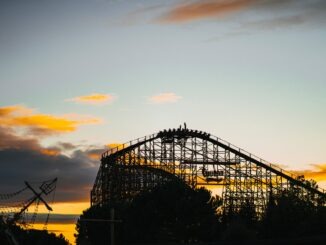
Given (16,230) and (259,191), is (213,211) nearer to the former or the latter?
(259,191)

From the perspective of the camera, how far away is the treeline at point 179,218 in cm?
5441

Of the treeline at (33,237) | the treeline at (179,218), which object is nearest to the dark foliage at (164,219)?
the treeline at (179,218)

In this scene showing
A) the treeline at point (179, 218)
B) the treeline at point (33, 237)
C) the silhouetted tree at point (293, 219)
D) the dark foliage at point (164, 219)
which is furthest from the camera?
the treeline at point (33, 237)

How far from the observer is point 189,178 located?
66500 mm

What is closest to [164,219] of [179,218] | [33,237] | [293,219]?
[179,218]

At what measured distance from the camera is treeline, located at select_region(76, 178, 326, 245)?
178ft

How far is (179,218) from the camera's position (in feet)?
186

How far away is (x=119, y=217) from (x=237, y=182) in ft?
51.6

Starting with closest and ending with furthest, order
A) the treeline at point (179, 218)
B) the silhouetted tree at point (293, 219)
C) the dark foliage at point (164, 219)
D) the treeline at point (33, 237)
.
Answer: the silhouetted tree at point (293, 219) < the treeline at point (179, 218) < the dark foliage at point (164, 219) < the treeline at point (33, 237)

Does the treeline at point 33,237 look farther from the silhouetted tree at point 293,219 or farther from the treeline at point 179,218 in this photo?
the silhouetted tree at point 293,219

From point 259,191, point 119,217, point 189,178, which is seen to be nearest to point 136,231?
point 119,217

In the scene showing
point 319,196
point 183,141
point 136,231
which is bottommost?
point 136,231

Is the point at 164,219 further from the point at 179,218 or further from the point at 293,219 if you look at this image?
the point at 293,219

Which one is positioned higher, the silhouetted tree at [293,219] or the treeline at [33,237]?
the silhouetted tree at [293,219]
